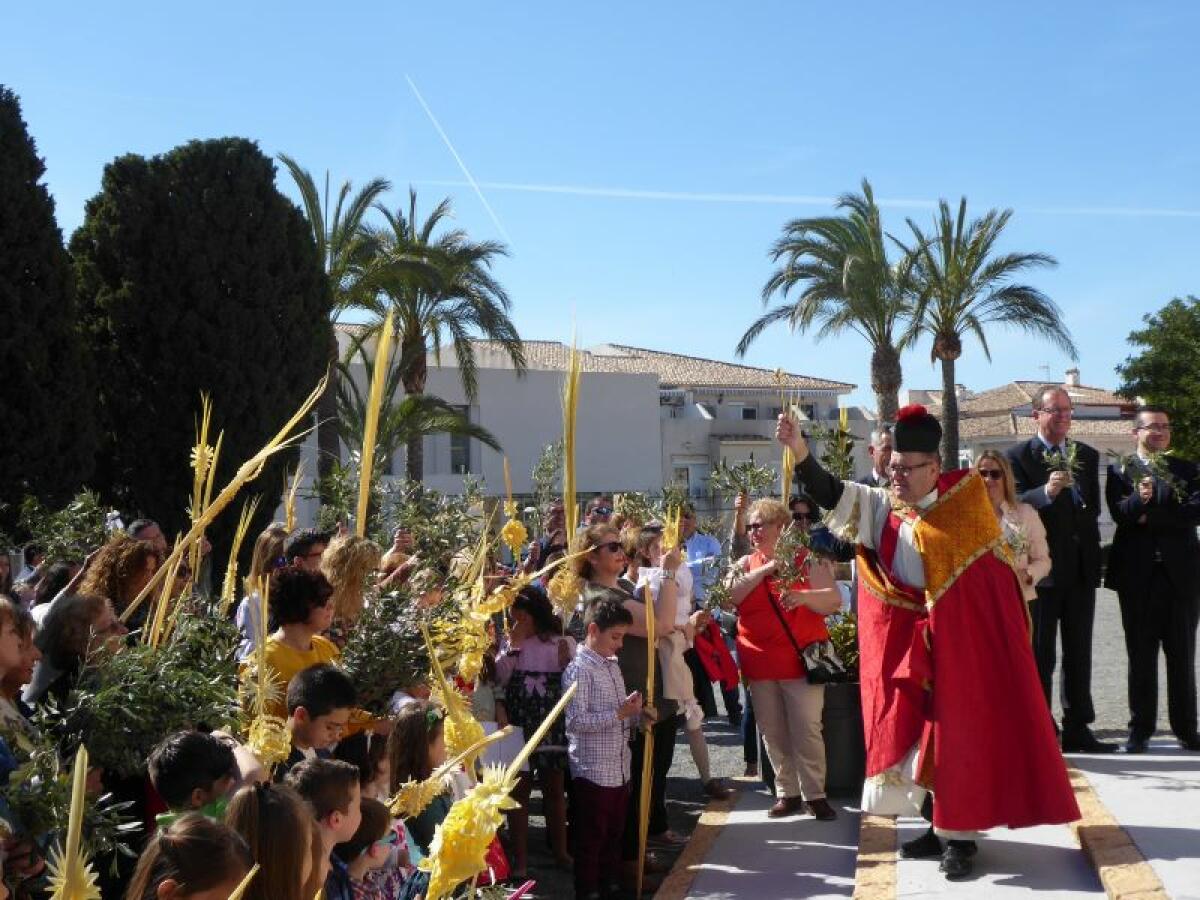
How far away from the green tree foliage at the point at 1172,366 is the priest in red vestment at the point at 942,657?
164ft

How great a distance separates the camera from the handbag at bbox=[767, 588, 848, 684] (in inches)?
287

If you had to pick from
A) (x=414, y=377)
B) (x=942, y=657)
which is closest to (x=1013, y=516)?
(x=942, y=657)

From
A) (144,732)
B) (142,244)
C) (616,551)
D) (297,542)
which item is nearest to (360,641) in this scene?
(144,732)

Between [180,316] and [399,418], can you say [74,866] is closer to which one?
[180,316]

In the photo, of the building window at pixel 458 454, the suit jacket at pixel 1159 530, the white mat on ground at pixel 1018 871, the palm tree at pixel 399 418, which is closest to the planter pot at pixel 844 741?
the white mat on ground at pixel 1018 871

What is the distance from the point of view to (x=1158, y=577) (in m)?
7.93

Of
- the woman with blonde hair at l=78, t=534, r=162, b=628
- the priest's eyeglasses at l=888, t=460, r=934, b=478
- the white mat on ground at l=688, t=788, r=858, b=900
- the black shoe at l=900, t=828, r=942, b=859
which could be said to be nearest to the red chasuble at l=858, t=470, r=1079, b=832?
the priest's eyeglasses at l=888, t=460, r=934, b=478

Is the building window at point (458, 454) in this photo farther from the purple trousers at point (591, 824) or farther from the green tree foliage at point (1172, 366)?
the purple trousers at point (591, 824)

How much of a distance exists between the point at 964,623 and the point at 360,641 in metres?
2.62

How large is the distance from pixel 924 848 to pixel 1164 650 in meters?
2.51

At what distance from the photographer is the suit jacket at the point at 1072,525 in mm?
7969

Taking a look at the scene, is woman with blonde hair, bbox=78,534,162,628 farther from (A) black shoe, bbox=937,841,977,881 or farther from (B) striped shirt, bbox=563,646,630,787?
(A) black shoe, bbox=937,841,977,881

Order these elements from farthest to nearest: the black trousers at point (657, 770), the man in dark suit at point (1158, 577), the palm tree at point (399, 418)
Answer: the palm tree at point (399, 418)
the man in dark suit at point (1158, 577)
the black trousers at point (657, 770)

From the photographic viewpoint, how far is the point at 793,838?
22.8 ft
